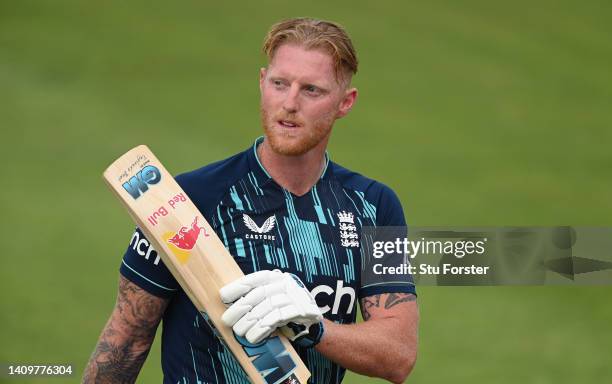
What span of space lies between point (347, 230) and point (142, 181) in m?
0.84

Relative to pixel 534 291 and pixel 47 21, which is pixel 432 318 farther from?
pixel 47 21

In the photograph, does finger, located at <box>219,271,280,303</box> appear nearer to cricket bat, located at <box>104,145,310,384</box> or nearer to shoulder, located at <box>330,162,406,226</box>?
cricket bat, located at <box>104,145,310,384</box>

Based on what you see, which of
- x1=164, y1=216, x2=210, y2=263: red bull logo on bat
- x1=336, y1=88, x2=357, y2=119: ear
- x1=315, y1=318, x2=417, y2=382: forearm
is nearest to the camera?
x1=164, y1=216, x2=210, y2=263: red bull logo on bat

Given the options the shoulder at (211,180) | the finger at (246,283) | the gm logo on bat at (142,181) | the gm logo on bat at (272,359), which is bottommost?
the gm logo on bat at (272,359)

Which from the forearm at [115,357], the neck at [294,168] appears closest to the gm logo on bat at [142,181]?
the neck at [294,168]

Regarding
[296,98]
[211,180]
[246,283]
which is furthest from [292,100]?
[246,283]

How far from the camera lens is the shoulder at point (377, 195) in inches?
200

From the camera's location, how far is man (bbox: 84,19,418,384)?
15.7ft

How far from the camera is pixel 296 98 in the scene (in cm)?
479

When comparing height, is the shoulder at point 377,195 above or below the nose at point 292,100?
below

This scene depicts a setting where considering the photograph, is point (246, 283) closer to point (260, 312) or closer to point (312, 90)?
point (260, 312)

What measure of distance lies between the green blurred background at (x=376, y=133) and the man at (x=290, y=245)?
4586 millimetres

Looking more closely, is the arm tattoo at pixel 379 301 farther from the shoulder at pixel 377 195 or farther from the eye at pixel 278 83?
the eye at pixel 278 83

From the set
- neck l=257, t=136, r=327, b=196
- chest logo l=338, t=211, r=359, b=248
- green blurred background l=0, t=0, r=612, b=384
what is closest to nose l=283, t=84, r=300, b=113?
neck l=257, t=136, r=327, b=196
